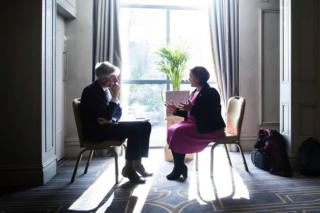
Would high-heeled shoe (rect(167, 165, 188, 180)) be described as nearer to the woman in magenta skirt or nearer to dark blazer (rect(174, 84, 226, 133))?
the woman in magenta skirt

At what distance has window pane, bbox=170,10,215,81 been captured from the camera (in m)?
4.86

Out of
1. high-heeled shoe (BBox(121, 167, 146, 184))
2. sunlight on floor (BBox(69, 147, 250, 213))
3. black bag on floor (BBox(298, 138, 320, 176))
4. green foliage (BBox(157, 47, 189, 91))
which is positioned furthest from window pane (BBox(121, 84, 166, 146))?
black bag on floor (BBox(298, 138, 320, 176))

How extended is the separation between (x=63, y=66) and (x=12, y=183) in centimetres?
184

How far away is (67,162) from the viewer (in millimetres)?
3994

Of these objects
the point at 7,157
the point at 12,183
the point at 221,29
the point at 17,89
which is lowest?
the point at 12,183

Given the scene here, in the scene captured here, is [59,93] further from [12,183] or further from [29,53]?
[12,183]

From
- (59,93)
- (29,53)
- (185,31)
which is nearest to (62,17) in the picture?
(59,93)

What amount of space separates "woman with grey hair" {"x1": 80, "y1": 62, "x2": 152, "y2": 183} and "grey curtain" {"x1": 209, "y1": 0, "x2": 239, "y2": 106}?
1.89m

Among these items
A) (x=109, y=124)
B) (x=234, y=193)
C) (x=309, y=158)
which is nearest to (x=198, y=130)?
(x=234, y=193)

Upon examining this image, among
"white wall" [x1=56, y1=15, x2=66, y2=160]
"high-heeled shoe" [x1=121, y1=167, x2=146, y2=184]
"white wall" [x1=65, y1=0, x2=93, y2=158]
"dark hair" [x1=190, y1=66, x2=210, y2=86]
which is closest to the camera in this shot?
"high-heeled shoe" [x1=121, y1=167, x2=146, y2=184]

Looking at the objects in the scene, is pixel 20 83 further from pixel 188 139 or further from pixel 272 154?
pixel 272 154

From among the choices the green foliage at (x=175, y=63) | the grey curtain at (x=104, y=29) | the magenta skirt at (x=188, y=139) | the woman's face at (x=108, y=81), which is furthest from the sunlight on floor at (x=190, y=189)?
the grey curtain at (x=104, y=29)

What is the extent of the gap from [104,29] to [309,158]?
10.1 ft

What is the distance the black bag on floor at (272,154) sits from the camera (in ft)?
10.9
